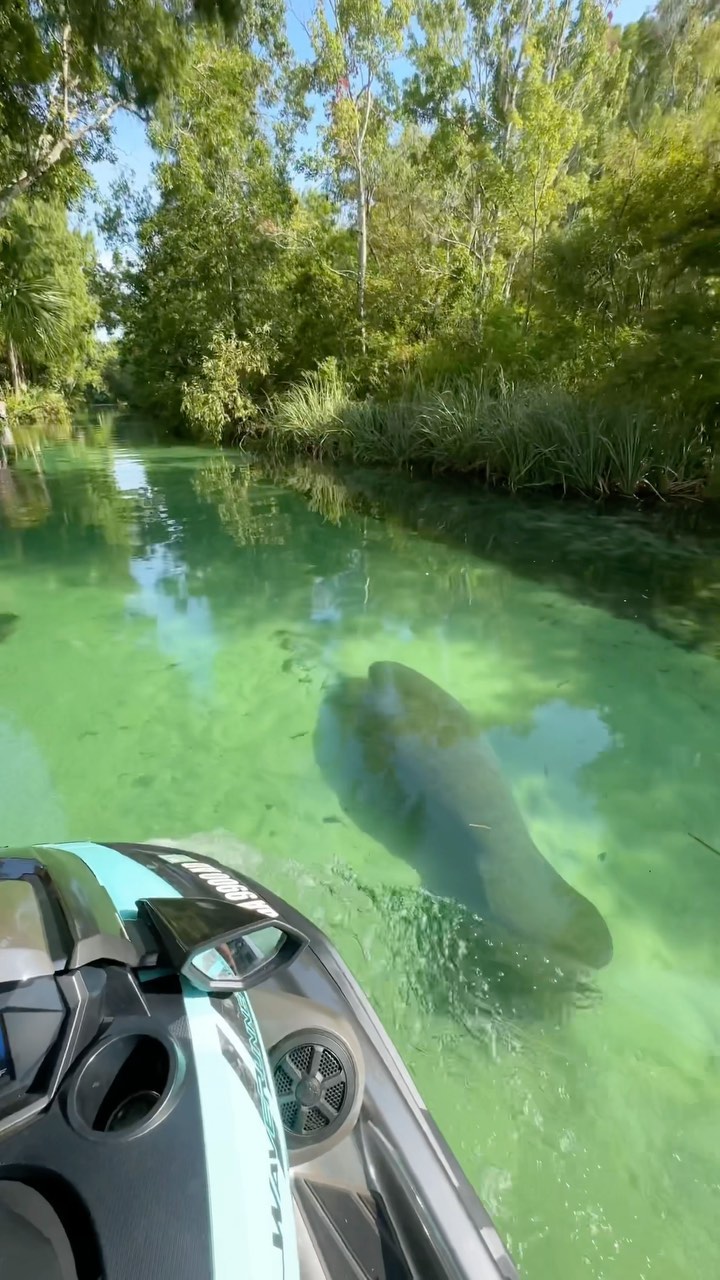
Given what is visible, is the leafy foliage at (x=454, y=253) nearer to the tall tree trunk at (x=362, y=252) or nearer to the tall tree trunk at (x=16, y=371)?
the tall tree trunk at (x=362, y=252)

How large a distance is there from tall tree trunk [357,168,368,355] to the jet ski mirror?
57.8ft

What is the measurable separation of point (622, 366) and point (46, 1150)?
385 inches

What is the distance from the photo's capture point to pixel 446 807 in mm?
2887

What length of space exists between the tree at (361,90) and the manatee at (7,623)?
14.1 metres

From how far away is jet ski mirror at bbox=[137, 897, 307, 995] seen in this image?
1.22m

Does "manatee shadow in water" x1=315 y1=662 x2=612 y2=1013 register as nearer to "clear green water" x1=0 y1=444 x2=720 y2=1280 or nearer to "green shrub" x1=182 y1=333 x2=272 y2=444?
"clear green water" x1=0 y1=444 x2=720 y2=1280

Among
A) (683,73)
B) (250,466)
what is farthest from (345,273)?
(683,73)

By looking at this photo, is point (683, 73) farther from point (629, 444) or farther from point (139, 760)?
point (139, 760)

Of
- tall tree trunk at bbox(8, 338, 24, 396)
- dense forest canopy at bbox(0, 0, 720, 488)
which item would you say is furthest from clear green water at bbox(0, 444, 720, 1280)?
tall tree trunk at bbox(8, 338, 24, 396)

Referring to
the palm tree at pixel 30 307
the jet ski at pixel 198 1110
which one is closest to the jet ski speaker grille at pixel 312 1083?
the jet ski at pixel 198 1110

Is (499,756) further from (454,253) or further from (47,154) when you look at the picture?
(454,253)

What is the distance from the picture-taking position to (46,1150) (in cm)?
91

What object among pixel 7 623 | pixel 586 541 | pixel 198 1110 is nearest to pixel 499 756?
pixel 198 1110

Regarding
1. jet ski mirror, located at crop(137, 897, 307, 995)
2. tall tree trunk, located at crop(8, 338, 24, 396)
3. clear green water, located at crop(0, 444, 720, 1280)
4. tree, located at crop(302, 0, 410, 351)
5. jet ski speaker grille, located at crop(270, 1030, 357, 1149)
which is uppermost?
tree, located at crop(302, 0, 410, 351)
